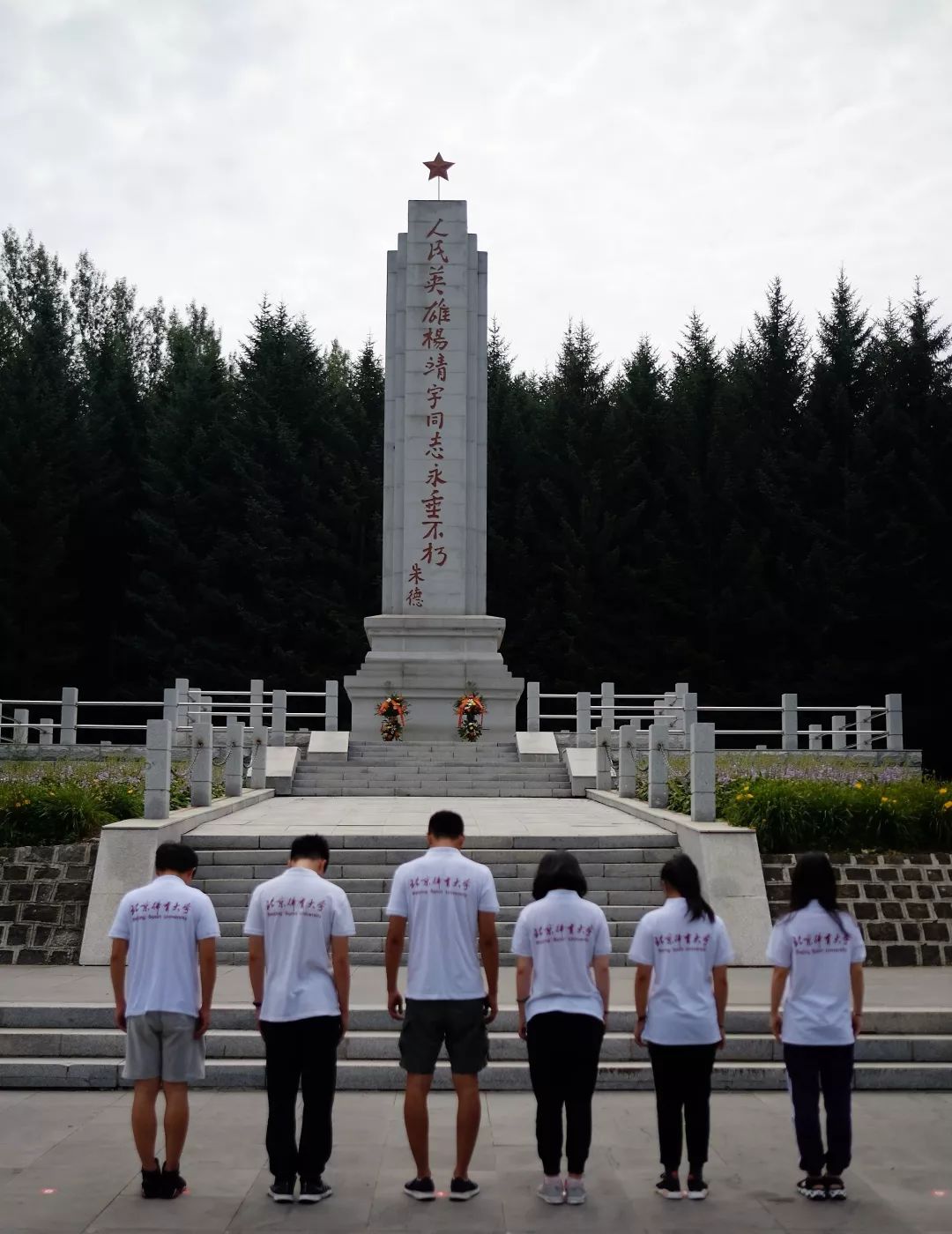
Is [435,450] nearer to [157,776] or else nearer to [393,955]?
[157,776]

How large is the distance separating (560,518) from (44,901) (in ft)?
89.8

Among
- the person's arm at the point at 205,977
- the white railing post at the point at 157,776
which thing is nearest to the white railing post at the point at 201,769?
the white railing post at the point at 157,776

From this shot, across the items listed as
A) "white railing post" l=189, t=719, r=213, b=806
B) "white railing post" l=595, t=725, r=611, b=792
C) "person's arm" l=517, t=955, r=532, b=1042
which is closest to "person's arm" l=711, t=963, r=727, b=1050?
"person's arm" l=517, t=955, r=532, b=1042

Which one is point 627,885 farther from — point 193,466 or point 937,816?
point 193,466

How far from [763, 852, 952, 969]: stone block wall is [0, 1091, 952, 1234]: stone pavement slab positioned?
3.47 metres

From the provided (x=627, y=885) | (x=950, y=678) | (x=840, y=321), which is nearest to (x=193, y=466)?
(x=840, y=321)

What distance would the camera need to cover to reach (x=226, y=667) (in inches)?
1414

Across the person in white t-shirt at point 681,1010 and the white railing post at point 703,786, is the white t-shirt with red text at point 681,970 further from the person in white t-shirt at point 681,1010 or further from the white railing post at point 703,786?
the white railing post at point 703,786

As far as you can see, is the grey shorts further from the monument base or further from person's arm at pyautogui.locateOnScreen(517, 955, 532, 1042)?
the monument base

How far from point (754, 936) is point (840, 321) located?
3056cm

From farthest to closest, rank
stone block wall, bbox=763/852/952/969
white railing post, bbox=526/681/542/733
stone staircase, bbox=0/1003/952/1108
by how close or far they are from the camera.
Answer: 1. white railing post, bbox=526/681/542/733
2. stone block wall, bbox=763/852/952/969
3. stone staircase, bbox=0/1003/952/1108

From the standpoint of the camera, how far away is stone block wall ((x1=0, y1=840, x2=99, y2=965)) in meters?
10.6

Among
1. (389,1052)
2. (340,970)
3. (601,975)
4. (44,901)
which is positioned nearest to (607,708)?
(44,901)

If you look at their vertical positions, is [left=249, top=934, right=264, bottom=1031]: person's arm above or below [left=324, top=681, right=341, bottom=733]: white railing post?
below
